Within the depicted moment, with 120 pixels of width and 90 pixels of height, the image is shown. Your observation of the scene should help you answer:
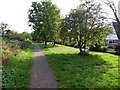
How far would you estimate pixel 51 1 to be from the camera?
57938 millimetres

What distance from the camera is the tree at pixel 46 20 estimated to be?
5362cm

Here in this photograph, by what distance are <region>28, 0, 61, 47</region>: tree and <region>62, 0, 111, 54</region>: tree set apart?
21.4 meters

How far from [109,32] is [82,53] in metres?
4.10

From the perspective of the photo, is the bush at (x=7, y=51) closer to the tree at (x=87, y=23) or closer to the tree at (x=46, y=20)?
the tree at (x=87, y=23)

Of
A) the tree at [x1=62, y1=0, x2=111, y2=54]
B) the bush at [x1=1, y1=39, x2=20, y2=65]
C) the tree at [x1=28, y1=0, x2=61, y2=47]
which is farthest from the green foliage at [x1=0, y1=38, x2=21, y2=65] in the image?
the tree at [x1=28, y1=0, x2=61, y2=47]

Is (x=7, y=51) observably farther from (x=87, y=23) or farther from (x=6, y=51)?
(x=87, y=23)

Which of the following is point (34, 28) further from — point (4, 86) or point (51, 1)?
point (4, 86)

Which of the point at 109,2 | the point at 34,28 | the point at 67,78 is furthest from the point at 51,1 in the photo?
the point at 67,78

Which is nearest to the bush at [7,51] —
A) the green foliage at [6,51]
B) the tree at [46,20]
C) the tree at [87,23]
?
the green foliage at [6,51]

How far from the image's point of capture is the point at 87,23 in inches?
1205

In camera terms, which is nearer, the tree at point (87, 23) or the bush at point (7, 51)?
the bush at point (7, 51)

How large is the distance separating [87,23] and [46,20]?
24.9 m

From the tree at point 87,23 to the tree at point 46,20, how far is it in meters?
21.4

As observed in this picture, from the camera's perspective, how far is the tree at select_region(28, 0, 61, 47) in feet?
176
